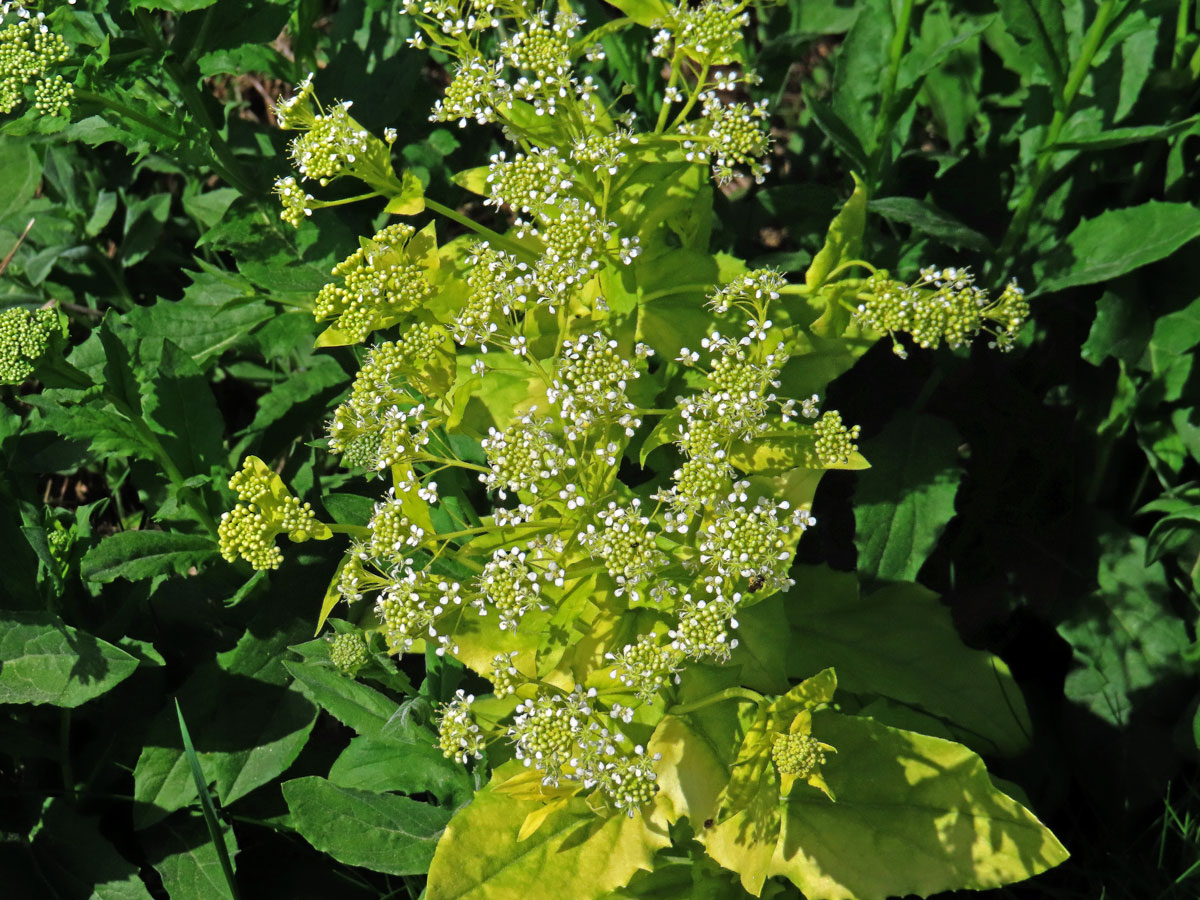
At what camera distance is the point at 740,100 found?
469cm

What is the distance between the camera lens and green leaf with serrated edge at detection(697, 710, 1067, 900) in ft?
8.23

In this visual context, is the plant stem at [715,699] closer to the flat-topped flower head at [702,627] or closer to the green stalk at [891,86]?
the flat-topped flower head at [702,627]

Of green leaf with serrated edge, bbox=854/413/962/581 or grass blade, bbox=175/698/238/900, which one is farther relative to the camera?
green leaf with serrated edge, bbox=854/413/962/581

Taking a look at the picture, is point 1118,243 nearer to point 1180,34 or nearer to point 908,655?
point 1180,34

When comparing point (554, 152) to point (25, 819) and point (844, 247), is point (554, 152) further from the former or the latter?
point (25, 819)

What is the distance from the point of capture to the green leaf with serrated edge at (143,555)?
272 cm

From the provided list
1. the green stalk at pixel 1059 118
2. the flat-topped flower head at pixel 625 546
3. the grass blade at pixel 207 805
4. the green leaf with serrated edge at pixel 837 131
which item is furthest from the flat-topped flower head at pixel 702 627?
the green stalk at pixel 1059 118

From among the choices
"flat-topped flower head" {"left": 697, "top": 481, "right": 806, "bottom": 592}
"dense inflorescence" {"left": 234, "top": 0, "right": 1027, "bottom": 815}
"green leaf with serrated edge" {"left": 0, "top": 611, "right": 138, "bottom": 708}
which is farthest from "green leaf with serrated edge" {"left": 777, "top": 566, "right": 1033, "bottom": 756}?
"green leaf with serrated edge" {"left": 0, "top": 611, "right": 138, "bottom": 708}

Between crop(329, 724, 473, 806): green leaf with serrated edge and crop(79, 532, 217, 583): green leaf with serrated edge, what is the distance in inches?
25.7

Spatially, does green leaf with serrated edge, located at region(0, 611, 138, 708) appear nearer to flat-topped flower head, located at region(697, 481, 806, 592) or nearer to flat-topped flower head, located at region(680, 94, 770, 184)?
flat-topped flower head, located at region(697, 481, 806, 592)

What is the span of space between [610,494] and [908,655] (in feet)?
3.64

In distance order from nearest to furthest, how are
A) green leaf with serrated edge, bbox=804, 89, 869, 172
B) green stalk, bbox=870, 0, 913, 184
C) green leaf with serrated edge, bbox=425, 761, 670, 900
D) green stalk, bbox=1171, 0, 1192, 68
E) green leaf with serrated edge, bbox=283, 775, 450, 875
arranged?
green leaf with serrated edge, bbox=425, 761, 670, 900 < green leaf with serrated edge, bbox=283, 775, 450, 875 < green stalk, bbox=870, 0, 913, 184 < green leaf with serrated edge, bbox=804, 89, 869, 172 < green stalk, bbox=1171, 0, 1192, 68

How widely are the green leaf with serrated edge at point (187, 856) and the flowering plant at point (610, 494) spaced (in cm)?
87

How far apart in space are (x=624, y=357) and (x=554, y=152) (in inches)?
19.5
